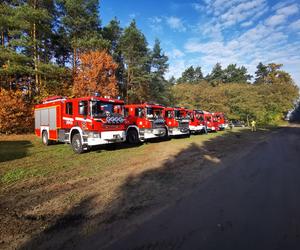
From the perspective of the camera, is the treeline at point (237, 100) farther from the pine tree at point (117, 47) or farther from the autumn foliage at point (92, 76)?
the autumn foliage at point (92, 76)

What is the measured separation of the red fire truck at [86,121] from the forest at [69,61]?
390 inches

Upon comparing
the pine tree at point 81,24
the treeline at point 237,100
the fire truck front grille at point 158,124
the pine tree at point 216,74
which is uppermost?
the pine tree at point 216,74

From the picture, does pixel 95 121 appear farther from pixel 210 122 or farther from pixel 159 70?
pixel 159 70

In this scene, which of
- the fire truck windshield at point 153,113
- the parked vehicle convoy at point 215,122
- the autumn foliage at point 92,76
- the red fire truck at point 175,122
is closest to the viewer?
the fire truck windshield at point 153,113

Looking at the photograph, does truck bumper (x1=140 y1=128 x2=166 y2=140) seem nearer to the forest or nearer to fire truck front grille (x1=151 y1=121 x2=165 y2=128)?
fire truck front grille (x1=151 y1=121 x2=165 y2=128)

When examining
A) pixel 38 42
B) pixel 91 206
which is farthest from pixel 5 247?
pixel 38 42

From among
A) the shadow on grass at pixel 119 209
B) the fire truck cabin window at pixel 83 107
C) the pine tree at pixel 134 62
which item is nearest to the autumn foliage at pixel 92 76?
the pine tree at pixel 134 62

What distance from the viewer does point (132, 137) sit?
1430cm

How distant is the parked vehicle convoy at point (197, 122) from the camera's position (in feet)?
75.0

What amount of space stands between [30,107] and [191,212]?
70.3ft

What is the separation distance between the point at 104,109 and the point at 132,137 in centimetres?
371

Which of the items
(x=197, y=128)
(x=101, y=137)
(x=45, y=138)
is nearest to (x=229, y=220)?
(x=101, y=137)

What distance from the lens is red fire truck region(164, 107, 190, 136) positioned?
57.8ft

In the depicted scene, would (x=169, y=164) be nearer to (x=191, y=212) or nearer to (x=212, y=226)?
(x=191, y=212)
